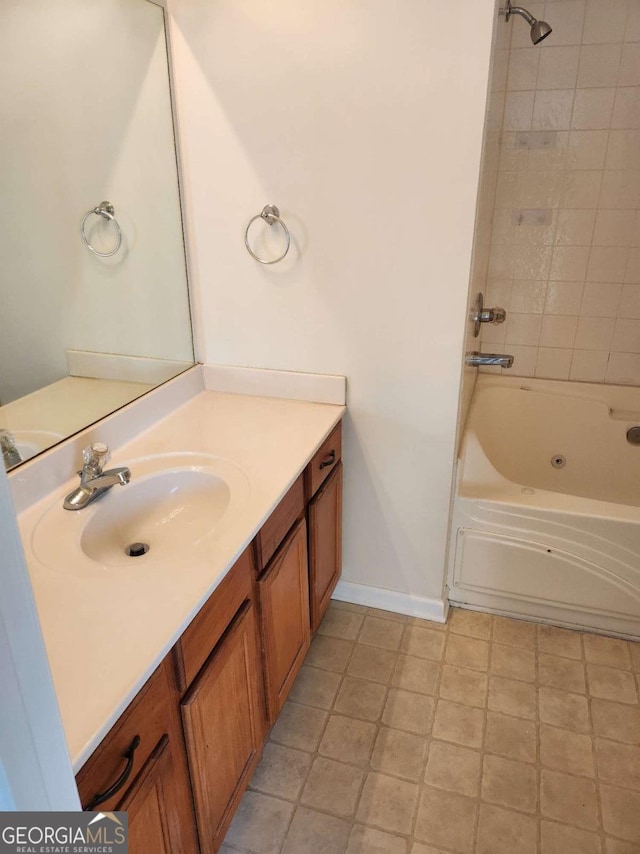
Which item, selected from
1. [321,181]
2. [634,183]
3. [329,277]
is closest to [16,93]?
[321,181]

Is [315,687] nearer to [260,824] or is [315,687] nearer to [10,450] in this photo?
[260,824]

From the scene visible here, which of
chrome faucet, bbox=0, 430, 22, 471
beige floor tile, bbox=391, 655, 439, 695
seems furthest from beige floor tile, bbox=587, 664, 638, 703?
chrome faucet, bbox=0, 430, 22, 471

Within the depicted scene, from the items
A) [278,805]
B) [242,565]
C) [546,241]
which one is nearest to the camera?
[242,565]

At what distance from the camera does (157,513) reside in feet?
4.92

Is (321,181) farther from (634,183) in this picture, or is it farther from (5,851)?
(5,851)

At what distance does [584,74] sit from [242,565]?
7.75ft

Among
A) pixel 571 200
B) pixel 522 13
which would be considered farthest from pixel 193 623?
pixel 571 200

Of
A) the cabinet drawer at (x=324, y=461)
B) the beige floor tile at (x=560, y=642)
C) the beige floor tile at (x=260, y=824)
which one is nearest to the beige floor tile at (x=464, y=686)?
the beige floor tile at (x=560, y=642)

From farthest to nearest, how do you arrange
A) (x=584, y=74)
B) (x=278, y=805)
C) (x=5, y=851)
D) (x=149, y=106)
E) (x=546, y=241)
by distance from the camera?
(x=546, y=241) < (x=584, y=74) < (x=149, y=106) < (x=278, y=805) < (x=5, y=851)

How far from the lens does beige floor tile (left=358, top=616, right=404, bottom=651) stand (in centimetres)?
206

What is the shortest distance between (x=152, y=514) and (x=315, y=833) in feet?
2.95

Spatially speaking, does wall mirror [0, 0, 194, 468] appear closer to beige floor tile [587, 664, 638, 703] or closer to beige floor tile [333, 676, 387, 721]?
beige floor tile [333, 676, 387, 721]

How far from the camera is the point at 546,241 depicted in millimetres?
2594

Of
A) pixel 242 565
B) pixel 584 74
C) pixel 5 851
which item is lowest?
pixel 242 565
